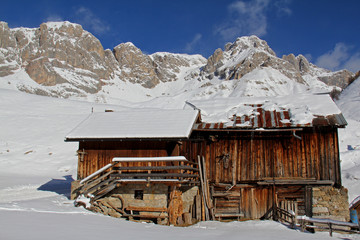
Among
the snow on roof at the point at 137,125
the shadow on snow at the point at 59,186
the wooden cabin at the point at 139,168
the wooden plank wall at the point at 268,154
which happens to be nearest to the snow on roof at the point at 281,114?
the wooden plank wall at the point at 268,154

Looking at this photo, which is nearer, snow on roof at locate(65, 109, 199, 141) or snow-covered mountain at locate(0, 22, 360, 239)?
snow-covered mountain at locate(0, 22, 360, 239)

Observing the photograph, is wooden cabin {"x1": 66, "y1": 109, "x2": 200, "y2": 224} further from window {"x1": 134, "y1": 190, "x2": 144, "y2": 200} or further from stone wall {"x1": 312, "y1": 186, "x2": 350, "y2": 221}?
stone wall {"x1": 312, "y1": 186, "x2": 350, "y2": 221}

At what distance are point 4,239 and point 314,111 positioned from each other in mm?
16055

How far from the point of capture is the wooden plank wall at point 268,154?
1673cm

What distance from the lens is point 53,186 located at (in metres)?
22.3

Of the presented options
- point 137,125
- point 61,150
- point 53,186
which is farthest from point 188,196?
point 61,150

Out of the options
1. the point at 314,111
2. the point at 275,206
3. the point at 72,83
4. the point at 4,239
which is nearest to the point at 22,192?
the point at 4,239

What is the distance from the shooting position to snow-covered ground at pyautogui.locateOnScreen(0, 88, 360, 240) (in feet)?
31.0

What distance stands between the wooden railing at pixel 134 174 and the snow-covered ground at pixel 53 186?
134 cm

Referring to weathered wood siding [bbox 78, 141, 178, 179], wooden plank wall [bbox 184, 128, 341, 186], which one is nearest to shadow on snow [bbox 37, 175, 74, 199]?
weathered wood siding [bbox 78, 141, 178, 179]

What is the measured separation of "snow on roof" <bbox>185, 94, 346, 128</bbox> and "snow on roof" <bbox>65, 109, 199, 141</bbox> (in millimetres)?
1490

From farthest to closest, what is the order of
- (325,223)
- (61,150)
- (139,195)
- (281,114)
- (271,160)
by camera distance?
(61,150)
(281,114)
(271,160)
(139,195)
(325,223)

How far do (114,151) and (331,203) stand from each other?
38.3 feet

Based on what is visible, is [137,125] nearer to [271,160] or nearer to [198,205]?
[198,205]
